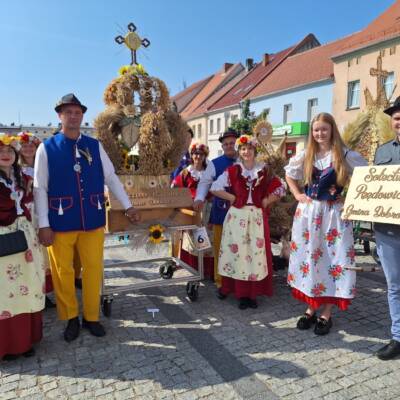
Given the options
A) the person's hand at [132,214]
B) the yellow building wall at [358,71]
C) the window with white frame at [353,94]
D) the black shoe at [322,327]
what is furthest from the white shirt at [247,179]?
the window with white frame at [353,94]

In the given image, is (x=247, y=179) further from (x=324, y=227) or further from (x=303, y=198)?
(x=324, y=227)

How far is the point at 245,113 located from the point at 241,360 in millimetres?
22073

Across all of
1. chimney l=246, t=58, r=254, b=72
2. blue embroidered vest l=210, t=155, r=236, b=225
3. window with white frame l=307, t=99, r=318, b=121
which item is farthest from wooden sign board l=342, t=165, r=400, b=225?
chimney l=246, t=58, r=254, b=72

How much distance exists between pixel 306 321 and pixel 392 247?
1.16 m

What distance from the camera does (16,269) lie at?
2.86 metres

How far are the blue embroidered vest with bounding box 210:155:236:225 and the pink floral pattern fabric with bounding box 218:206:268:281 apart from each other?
40 cm

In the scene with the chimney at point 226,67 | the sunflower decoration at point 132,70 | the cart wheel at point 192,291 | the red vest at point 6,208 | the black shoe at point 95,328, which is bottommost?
the black shoe at point 95,328

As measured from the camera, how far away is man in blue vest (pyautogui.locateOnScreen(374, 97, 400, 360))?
2.73 metres

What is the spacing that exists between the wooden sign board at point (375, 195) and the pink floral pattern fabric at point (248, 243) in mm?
1165

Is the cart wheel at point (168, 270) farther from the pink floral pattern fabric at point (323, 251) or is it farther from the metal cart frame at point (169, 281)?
the pink floral pattern fabric at point (323, 251)

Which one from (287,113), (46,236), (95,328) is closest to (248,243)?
(95,328)

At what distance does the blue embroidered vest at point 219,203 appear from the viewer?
4340 millimetres

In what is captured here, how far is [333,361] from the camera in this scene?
290 cm

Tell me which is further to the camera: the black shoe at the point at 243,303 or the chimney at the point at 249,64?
the chimney at the point at 249,64
